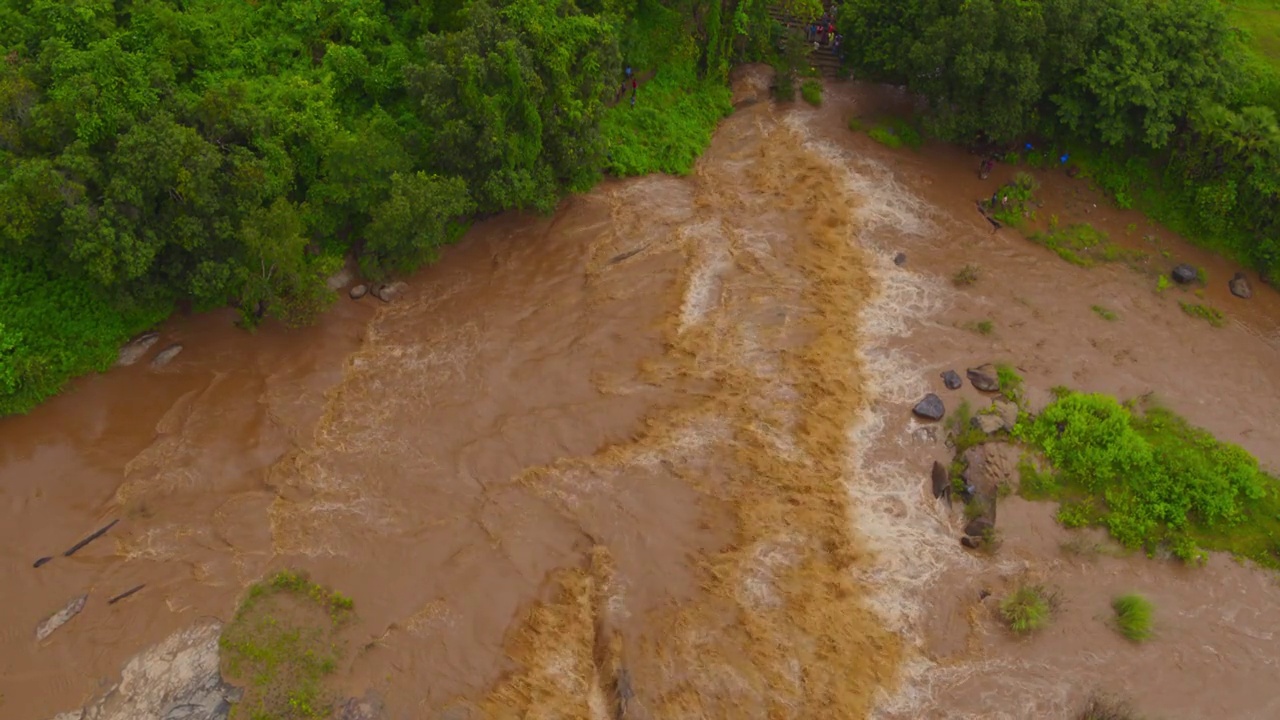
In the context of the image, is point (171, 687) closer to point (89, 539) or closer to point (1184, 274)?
point (89, 539)

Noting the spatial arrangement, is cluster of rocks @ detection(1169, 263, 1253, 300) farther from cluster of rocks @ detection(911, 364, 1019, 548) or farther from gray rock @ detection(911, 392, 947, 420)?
gray rock @ detection(911, 392, 947, 420)

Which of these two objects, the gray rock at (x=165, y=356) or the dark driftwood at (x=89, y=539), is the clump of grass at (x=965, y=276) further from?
the dark driftwood at (x=89, y=539)

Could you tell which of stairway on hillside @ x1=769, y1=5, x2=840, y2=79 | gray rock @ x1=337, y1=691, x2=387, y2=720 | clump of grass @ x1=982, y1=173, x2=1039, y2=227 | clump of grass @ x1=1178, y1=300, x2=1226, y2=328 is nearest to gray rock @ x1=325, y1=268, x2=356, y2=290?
gray rock @ x1=337, y1=691, x2=387, y2=720

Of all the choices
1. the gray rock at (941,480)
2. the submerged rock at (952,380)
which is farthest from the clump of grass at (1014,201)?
the gray rock at (941,480)

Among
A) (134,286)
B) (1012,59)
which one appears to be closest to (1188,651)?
(1012,59)

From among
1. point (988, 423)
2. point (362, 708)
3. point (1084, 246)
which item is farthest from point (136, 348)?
point (1084, 246)

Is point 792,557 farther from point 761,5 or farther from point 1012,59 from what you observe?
point 761,5
